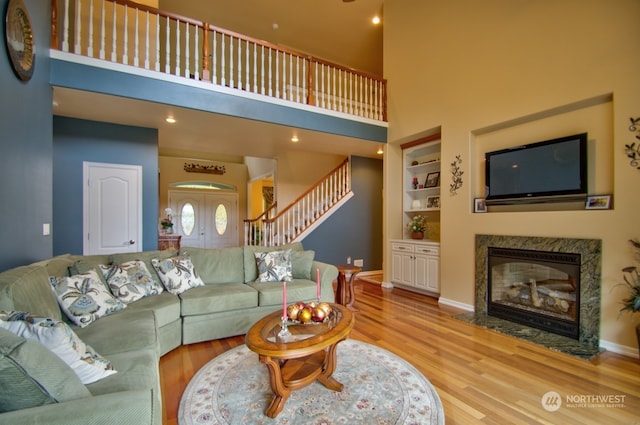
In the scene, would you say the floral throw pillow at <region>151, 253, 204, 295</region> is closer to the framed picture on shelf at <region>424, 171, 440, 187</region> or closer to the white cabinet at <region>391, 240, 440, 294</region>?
the white cabinet at <region>391, 240, 440, 294</region>

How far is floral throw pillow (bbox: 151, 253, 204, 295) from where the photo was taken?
298 centimetres

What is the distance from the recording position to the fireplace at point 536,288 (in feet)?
10.1

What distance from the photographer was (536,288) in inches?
136

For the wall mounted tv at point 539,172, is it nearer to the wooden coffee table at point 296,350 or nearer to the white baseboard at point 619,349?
the white baseboard at point 619,349

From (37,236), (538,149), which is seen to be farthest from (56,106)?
(538,149)

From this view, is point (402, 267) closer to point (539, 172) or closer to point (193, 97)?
point (539, 172)

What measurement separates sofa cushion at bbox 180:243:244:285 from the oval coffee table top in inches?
55.5

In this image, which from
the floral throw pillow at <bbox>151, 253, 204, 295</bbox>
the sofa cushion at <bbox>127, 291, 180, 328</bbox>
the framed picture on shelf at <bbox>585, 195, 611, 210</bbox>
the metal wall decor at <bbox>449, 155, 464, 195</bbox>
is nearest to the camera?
the sofa cushion at <bbox>127, 291, 180, 328</bbox>

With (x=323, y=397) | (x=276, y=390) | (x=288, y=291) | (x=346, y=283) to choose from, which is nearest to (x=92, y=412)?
(x=276, y=390)

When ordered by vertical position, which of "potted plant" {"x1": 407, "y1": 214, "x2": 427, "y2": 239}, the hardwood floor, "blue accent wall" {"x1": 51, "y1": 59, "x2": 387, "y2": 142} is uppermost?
"blue accent wall" {"x1": 51, "y1": 59, "x2": 387, "y2": 142}

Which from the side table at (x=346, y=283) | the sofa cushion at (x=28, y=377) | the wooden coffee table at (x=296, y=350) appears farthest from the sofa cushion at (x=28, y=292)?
the side table at (x=346, y=283)

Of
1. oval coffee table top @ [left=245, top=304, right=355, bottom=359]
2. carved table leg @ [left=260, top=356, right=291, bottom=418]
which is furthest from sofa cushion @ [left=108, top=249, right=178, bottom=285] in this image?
carved table leg @ [left=260, top=356, right=291, bottom=418]

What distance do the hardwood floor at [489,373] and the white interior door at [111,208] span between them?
2.56 m

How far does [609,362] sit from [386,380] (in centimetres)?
205
